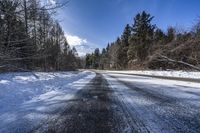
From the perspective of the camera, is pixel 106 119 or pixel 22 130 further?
pixel 106 119

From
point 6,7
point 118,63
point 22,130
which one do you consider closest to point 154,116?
point 22,130

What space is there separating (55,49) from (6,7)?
120 ft

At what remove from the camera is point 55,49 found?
42.9 metres

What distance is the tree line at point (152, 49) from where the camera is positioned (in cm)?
2428

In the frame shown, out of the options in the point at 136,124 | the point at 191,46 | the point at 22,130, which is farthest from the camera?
the point at 191,46

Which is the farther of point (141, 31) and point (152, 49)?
point (141, 31)

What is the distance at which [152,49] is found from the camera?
30.0 metres

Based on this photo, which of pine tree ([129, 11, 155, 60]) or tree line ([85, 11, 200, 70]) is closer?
tree line ([85, 11, 200, 70])

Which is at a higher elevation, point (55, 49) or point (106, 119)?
point (55, 49)

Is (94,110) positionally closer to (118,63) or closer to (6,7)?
(6,7)

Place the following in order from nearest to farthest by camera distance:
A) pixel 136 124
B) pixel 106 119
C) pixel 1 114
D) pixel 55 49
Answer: pixel 136 124
pixel 106 119
pixel 1 114
pixel 55 49

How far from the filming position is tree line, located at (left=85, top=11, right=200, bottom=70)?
2428cm

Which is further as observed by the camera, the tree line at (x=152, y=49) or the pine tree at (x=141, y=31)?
the pine tree at (x=141, y=31)

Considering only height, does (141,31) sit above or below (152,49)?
above
